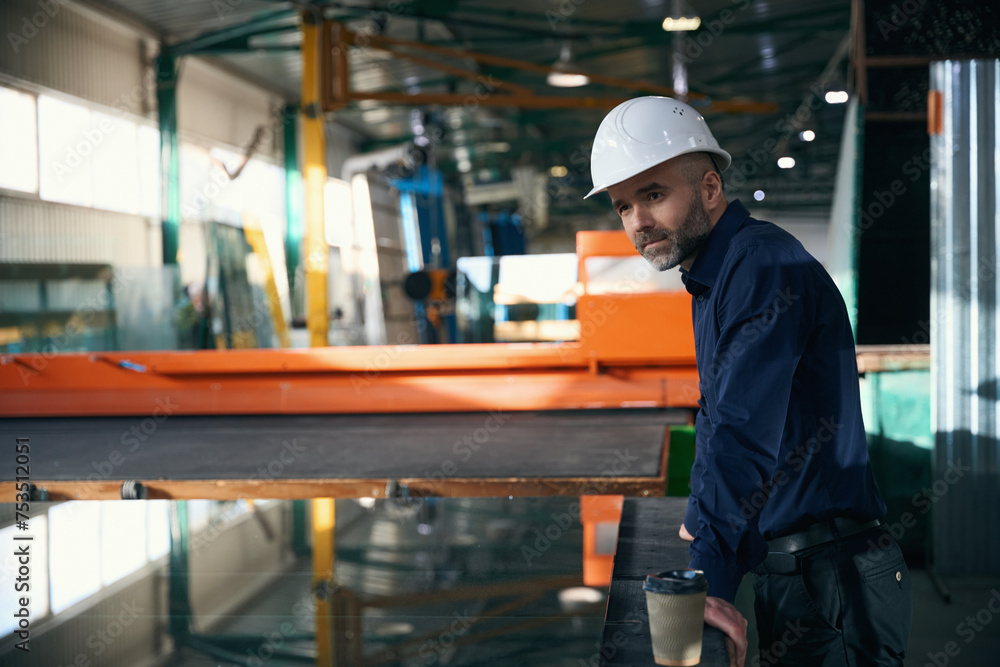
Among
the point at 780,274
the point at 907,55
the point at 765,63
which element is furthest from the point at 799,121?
the point at 780,274

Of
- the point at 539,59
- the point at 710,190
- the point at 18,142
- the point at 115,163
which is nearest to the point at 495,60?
the point at 539,59

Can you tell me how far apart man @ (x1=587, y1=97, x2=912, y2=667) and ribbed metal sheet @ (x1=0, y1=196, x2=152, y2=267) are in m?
8.50

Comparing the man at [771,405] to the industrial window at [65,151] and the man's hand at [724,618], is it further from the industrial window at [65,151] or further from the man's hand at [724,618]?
the industrial window at [65,151]

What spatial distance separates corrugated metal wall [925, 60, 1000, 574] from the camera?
3.68 metres

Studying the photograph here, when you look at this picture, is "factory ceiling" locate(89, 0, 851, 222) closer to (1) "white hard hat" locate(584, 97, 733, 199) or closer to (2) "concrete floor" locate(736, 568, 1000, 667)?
(2) "concrete floor" locate(736, 568, 1000, 667)

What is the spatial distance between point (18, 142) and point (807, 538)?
9.09 metres

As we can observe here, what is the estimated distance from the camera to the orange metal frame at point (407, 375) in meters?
4.07

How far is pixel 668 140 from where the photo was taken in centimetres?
134

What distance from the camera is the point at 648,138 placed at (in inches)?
53.2

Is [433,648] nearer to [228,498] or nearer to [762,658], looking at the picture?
[762,658]

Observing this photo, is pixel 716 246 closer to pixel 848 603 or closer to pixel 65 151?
pixel 848 603

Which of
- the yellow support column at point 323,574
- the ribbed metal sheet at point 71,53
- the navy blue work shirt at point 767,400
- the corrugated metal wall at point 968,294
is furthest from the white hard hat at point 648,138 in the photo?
the ribbed metal sheet at point 71,53

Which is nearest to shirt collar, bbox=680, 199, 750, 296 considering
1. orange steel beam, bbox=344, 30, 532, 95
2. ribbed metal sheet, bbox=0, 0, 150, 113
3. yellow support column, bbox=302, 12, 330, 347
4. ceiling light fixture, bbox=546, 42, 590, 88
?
yellow support column, bbox=302, 12, 330, 347

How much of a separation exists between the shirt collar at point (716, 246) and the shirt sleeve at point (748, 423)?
0.56 ft
